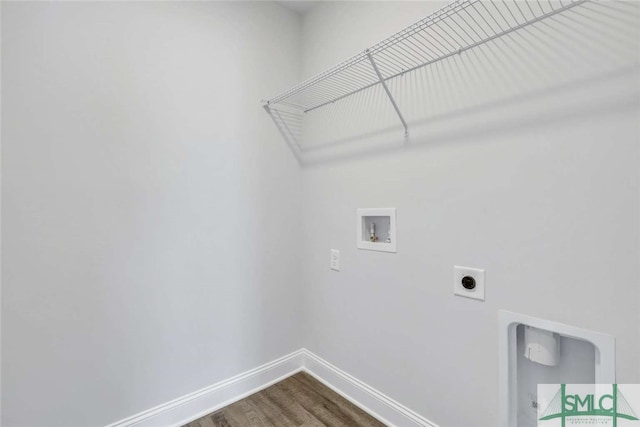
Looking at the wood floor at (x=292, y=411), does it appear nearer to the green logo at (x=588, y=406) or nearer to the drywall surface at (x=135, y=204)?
the drywall surface at (x=135, y=204)

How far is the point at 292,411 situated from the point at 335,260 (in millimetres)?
897

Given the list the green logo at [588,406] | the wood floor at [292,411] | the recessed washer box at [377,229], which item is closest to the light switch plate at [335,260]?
the recessed washer box at [377,229]

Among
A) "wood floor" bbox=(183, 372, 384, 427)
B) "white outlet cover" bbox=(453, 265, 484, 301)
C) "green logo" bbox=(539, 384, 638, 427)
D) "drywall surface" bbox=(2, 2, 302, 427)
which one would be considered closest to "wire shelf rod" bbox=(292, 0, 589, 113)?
"drywall surface" bbox=(2, 2, 302, 427)

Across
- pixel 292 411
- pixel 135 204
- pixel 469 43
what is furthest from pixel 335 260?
pixel 469 43

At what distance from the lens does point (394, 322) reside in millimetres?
1472

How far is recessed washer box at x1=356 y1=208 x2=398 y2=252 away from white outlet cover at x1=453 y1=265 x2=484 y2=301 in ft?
1.06

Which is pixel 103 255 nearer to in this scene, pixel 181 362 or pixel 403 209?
pixel 181 362

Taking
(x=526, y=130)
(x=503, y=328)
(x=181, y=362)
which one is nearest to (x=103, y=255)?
(x=181, y=362)

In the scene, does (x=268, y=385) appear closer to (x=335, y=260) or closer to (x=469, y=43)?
(x=335, y=260)

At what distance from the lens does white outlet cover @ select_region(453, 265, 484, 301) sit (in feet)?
3.74

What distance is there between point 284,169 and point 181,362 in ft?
4.29

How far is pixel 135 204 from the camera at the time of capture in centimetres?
138

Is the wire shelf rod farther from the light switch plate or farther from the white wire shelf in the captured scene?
the light switch plate

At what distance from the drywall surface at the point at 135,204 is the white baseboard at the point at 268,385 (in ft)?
0.18
